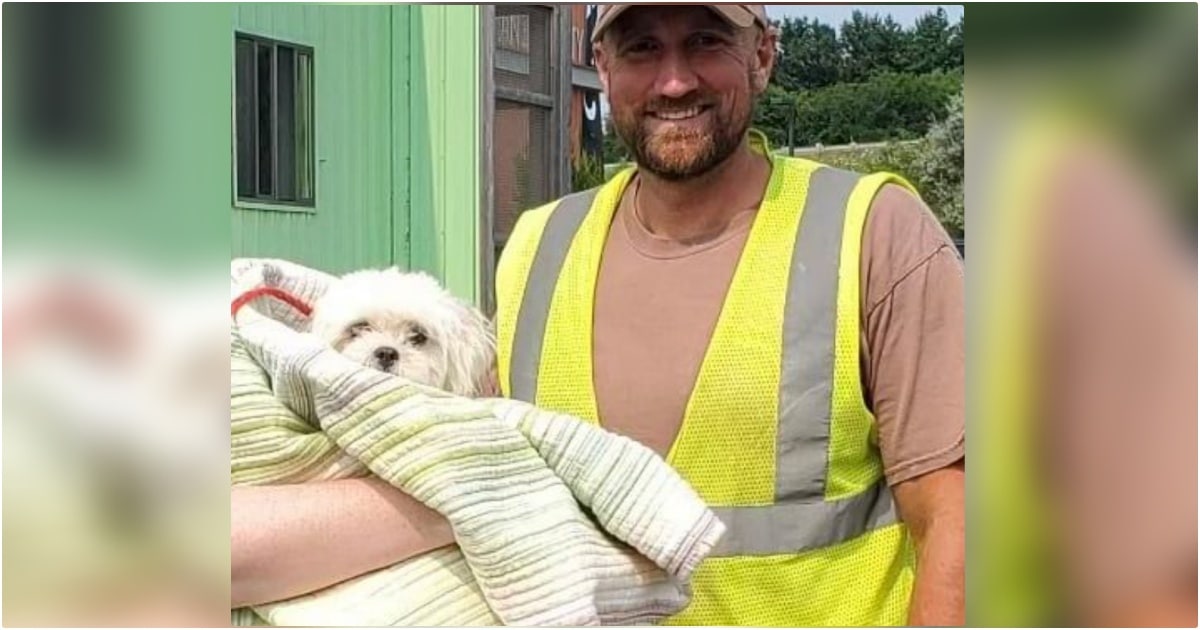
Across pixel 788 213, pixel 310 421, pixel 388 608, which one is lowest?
pixel 388 608

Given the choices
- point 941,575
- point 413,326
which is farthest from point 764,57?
point 941,575

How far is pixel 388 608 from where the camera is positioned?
157cm

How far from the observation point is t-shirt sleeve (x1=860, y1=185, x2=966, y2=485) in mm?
1544

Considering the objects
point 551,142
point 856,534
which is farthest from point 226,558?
point 856,534

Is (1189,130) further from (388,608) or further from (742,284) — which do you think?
(388,608)

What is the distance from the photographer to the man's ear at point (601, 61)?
161cm

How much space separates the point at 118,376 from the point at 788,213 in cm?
90

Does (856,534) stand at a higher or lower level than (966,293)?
lower

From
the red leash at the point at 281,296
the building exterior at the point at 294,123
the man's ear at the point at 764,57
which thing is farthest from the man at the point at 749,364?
the red leash at the point at 281,296

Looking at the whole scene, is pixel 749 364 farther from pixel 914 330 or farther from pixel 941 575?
pixel 941 575

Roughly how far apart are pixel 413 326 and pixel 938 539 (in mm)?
746

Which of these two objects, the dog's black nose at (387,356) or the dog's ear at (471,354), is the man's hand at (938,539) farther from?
the dog's black nose at (387,356)

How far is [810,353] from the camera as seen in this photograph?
156cm

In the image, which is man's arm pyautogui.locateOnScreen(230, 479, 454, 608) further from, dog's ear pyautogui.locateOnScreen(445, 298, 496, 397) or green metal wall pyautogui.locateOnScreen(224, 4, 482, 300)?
green metal wall pyautogui.locateOnScreen(224, 4, 482, 300)
